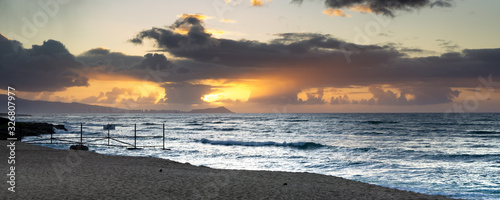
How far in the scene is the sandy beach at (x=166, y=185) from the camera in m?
10.3

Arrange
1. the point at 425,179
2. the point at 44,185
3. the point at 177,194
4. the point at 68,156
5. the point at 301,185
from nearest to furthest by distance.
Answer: the point at 177,194 → the point at 44,185 → the point at 301,185 → the point at 425,179 → the point at 68,156

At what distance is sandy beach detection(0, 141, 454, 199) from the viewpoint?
10.3 metres

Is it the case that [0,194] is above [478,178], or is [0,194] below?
above

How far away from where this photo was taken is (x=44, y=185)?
11.1 m

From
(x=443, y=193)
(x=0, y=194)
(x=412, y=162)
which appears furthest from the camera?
(x=412, y=162)

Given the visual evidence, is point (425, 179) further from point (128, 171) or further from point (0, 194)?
point (0, 194)

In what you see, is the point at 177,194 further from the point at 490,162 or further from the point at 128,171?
the point at 490,162

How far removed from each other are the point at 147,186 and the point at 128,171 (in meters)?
3.53

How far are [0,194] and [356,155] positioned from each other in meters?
23.3

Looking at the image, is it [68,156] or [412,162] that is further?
[412,162]

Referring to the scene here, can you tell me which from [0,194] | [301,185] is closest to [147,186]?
[0,194]

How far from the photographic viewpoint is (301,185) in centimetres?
1237

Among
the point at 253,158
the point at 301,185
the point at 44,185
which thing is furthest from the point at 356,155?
the point at 44,185

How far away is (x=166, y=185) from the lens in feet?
38.7
